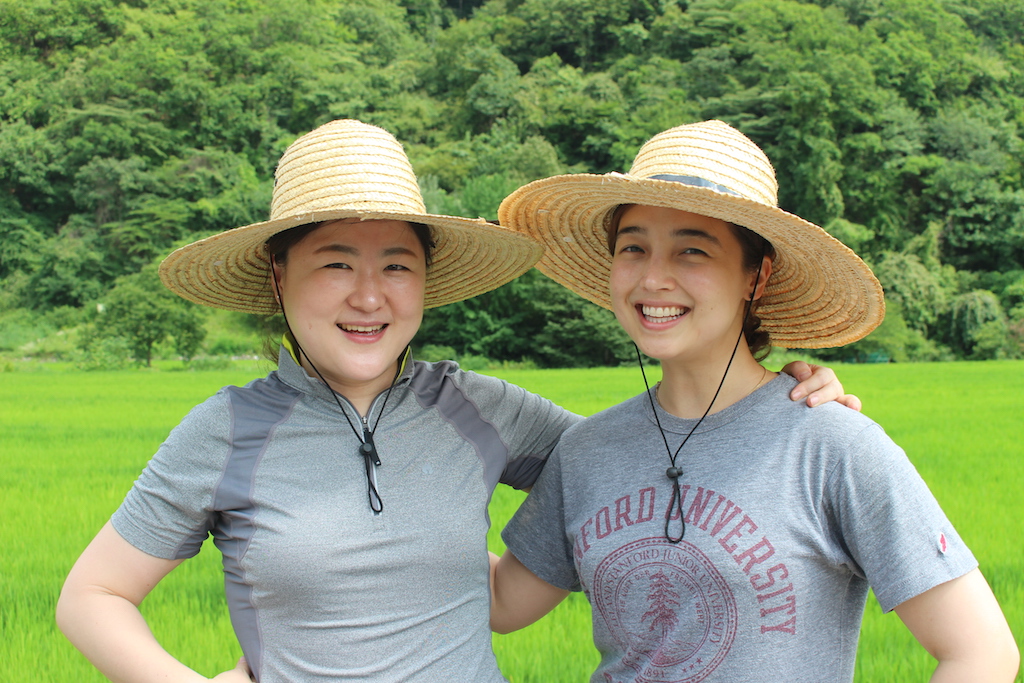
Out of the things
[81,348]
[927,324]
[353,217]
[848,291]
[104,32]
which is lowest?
[927,324]

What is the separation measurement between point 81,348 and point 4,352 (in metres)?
5.44

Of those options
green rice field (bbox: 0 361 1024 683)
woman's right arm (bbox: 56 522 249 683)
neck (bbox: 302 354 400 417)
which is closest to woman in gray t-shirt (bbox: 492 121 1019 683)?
neck (bbox: 302 354 400 417)

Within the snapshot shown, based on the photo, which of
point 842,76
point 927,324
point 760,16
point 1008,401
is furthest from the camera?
point 760,16

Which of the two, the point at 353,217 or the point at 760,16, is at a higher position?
the point at 353,217

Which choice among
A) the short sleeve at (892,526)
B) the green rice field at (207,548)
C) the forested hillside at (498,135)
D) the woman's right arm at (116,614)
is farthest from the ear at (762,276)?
the forested hillside at (498,135)

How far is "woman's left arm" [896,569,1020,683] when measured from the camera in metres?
1.41

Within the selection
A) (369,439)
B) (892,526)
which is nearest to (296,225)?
(369,439)

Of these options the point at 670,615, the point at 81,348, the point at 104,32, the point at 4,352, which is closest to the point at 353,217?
the point at 670,615

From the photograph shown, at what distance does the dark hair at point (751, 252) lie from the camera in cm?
180

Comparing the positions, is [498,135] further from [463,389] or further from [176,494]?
[176,494]

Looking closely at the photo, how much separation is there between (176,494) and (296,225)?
2.03ft

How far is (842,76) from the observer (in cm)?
3519

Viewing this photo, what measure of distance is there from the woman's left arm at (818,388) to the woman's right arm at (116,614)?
126 centimetres

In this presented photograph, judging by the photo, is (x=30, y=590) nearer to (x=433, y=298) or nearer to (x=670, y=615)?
(x=433, y=298)
